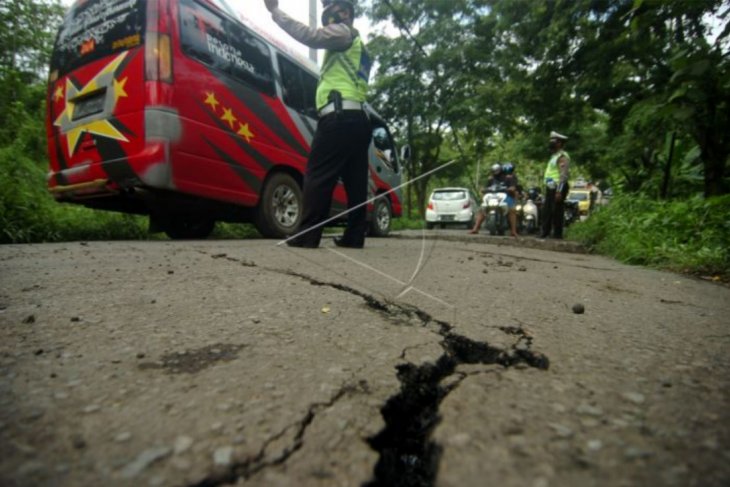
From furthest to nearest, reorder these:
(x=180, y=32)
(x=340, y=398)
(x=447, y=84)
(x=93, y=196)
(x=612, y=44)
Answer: (x=447, y=84) < (x=612, y=44) < (x=93, y=196) < (x=180, y=32) < (x=340, y=398)

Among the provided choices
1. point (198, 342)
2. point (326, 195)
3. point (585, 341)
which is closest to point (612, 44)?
point (326, 195)

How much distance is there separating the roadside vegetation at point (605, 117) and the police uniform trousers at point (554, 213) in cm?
24

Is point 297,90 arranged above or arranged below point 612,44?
below

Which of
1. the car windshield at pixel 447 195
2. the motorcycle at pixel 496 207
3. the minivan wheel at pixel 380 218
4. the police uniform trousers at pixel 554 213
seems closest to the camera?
the police uniform trousers at pixel 554 213

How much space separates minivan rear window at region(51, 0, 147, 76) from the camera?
350 cm

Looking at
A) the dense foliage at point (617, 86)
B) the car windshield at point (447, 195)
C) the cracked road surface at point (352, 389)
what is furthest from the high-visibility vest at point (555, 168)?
the car windshield at point (447, 195)

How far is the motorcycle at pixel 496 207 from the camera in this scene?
23.8ft

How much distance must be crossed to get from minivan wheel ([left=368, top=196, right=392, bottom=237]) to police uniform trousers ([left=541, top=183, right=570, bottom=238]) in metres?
2.49

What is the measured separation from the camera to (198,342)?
0.99 m

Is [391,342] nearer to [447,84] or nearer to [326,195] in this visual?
[326,195]

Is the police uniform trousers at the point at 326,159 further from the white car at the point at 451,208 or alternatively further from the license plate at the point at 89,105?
the white car at the point at 451,208

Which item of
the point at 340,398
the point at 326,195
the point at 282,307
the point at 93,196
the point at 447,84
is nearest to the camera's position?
the point at 340,398

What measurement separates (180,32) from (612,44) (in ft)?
14.8

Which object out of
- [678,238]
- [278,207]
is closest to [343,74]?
[278,207]
